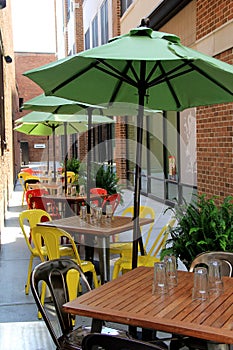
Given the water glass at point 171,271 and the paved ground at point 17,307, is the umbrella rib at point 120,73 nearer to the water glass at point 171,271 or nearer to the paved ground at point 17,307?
the water glass at point 171,271

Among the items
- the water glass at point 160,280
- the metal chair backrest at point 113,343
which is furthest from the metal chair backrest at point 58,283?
the metal chair backrest at point 113,343

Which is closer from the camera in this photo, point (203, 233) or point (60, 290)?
point (60, 290)

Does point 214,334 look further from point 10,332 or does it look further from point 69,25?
point 69,25

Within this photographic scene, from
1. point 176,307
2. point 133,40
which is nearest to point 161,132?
point 133,40

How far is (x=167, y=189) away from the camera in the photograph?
12.8 metres

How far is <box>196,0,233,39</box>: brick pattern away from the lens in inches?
281

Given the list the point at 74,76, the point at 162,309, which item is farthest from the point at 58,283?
the point at 74,76

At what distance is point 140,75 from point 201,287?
1.98m

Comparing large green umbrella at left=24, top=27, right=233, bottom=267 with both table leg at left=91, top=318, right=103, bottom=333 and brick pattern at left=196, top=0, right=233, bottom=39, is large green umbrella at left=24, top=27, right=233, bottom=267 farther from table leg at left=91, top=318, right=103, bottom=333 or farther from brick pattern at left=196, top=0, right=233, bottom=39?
brick pattern at left=196, top=0, right=233, bottom=39

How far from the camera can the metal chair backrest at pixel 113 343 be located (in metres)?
2.16

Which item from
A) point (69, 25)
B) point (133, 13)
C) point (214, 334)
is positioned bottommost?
point (214, 334)

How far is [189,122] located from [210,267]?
7527 millimetres

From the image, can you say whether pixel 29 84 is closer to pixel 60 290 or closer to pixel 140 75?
pixel 140 75

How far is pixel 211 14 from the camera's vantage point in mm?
7699
